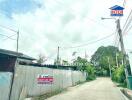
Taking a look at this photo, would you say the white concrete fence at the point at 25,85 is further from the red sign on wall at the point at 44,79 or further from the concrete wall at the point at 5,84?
the red sign on wall at the point at 44,79

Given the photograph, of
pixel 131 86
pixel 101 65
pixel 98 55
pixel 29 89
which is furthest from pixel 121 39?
pixel 98 55

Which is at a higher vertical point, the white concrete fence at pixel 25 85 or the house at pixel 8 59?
the house at pixel 8 59

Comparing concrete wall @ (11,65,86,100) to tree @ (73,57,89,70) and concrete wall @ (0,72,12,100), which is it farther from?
Result: tree @ (73,57,89,70)

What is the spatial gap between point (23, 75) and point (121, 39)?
528 inches

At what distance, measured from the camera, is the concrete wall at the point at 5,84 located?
12.5 meters

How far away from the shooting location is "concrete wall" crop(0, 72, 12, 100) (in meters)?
12.5

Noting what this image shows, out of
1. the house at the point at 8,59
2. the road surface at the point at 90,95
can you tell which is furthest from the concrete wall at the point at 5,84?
the road surface at the point at 90,95

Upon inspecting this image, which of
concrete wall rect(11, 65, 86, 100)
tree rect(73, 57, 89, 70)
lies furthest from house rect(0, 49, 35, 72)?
tree rect(73, 57, 89, 70)

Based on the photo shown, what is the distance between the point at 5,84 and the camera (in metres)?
12.8

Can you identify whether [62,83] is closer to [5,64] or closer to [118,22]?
[118,22]

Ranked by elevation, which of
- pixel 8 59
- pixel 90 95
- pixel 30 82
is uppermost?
pixel 8 59

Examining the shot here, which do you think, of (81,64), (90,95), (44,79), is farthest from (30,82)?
(81,64)

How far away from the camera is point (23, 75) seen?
15.5 m

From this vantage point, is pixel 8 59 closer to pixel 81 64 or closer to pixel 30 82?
pixel 30 82
